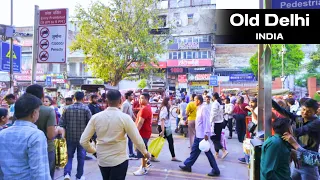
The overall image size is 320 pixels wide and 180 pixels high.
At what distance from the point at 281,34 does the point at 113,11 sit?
13859mm

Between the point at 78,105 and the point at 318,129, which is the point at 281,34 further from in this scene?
the point at 78,105

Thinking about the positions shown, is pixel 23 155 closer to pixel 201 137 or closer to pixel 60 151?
pixel 60 151

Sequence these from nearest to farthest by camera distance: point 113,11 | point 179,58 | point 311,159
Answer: point 311,159, point 113,11, point 179,58

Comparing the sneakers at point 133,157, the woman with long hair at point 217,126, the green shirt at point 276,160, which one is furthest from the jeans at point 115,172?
the woman with long hair at point 217,126

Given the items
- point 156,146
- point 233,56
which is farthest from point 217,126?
point 233,56

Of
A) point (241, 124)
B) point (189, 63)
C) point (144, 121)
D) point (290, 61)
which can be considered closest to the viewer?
point (144, 121)

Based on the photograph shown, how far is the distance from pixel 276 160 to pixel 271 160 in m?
0.05

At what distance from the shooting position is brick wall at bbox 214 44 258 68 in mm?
43938

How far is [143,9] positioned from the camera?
16.5m

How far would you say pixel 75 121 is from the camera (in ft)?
17.4

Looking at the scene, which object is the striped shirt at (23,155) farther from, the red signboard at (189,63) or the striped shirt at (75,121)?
the red signboard at (189,63)

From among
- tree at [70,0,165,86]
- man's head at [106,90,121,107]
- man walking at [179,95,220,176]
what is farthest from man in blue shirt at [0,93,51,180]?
tree at [70,0,165,86]

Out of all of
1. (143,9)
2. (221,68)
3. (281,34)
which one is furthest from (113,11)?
(221,68)

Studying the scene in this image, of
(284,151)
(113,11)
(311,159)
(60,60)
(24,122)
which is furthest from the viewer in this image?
(113,11)
